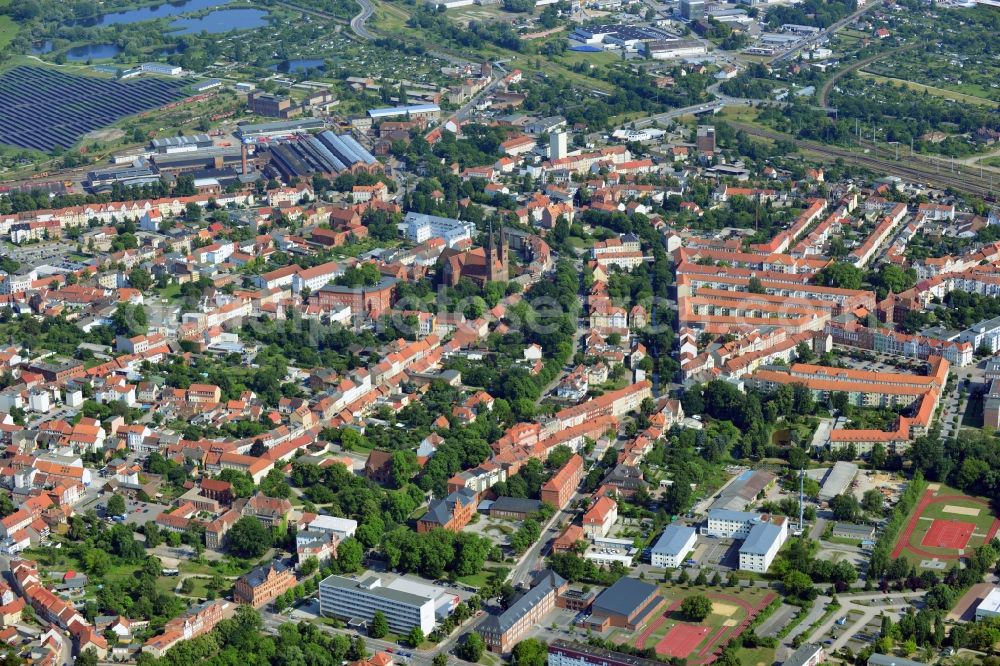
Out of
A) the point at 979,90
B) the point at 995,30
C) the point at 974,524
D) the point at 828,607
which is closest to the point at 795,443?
the point at 974,524

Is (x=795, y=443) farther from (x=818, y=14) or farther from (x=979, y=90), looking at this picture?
(x=818, y=14)

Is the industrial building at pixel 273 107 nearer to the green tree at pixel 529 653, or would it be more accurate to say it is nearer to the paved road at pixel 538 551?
the paved road at pixel 538 551

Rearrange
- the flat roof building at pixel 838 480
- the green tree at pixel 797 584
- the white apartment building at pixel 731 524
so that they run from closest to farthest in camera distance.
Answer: the green tree at pixel 797 584, the white apartment building at pixel 731 524, the flat roof building at pixel 838 480

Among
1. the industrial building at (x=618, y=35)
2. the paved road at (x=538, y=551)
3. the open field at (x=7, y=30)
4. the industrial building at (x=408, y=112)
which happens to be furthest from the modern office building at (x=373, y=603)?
the open field at (x=7, y=30)

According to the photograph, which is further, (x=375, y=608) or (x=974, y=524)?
(x=974, y=524)

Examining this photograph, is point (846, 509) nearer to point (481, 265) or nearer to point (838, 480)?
point (838, 480)

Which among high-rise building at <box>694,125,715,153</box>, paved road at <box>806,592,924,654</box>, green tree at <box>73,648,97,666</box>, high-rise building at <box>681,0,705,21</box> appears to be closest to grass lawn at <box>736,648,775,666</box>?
paved road at <box>806,592,924,654</box>
